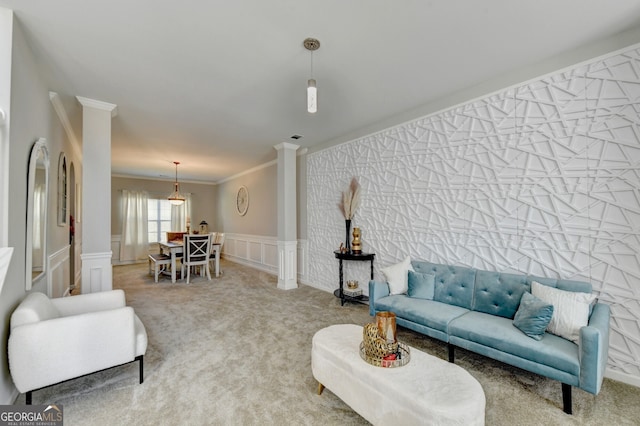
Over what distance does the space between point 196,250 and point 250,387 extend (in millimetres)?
4088

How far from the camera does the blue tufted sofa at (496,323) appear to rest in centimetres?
167

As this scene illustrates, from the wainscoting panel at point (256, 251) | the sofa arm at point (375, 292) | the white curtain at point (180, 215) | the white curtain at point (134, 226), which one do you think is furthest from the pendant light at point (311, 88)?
the white curtain at point (134, 226)

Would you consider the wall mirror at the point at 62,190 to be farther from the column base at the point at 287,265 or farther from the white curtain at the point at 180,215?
the white curtain at the point at 180,215

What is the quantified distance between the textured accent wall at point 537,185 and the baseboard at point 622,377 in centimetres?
3

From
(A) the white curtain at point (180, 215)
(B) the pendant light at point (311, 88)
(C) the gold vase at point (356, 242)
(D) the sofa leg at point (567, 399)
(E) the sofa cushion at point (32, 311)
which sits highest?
(B) the pendant light at point (311, 88)

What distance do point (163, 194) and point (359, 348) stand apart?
8620 millimetres

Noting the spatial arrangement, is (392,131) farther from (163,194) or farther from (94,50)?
(163,194)

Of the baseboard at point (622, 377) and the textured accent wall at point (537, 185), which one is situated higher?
the textured accent wall at point (537, 185)

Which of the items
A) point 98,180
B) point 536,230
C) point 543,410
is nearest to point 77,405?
point 98,180

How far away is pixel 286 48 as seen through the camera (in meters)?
2.23

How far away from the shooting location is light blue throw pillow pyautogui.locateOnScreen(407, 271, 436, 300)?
2848 millimetres

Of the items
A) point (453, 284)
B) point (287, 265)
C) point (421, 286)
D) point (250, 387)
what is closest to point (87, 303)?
point (250, 387)

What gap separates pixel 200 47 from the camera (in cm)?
223

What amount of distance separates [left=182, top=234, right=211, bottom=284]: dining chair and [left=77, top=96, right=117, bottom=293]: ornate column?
2.25 metres
